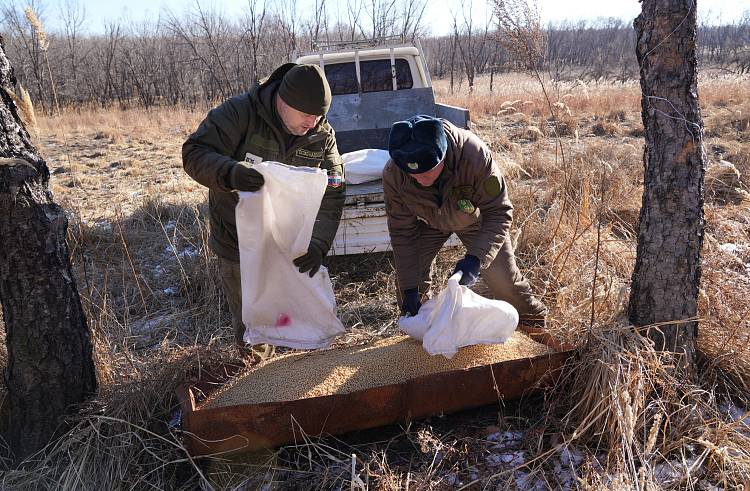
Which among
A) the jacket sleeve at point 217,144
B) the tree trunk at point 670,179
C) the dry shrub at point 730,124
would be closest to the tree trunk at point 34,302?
the jacket sleeve at point 217,144

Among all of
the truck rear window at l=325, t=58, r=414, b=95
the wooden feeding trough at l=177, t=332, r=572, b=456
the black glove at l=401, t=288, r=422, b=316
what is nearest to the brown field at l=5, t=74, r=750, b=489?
the wooden feeding trough at l=177, t=332, r=572, b=456

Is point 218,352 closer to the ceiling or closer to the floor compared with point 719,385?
closer to the ceiling

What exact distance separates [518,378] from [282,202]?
1.32 m

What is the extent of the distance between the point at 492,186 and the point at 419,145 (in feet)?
1.59

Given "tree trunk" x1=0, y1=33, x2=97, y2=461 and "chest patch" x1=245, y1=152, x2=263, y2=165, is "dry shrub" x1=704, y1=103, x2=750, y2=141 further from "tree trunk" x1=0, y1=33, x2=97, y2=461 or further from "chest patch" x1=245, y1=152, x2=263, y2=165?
"tree trunk" x1=0, y1=33, x2=97, y2=461

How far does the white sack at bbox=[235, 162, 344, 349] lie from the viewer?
2.46 m

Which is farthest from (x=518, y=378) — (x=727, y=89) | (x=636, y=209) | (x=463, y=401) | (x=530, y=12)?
(x=727, y=89)

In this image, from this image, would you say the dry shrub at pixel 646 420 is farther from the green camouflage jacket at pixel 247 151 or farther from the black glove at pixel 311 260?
the green camouflage jacket at pixel 247 151

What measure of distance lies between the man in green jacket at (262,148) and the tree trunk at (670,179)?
1387mm

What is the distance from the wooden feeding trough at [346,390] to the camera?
2.15m

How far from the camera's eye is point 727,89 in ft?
48.8

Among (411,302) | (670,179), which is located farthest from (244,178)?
(670,179)

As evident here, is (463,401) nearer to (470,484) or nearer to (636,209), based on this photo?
(470,484)

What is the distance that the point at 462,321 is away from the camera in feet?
7.56
